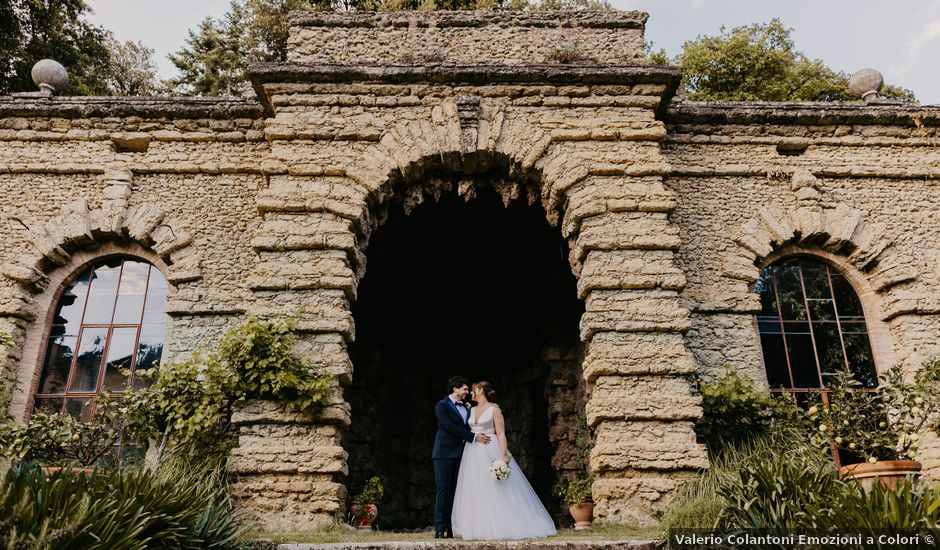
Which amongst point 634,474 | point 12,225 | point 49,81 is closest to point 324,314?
point 634,474

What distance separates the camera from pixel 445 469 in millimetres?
6867

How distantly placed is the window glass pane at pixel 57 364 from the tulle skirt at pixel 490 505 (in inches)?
226

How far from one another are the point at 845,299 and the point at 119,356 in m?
10.1

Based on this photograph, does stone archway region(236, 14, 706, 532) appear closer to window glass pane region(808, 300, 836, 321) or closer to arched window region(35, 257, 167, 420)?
arched window region(35, 257, 167, 420)

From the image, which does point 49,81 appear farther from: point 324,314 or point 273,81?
point 324,314

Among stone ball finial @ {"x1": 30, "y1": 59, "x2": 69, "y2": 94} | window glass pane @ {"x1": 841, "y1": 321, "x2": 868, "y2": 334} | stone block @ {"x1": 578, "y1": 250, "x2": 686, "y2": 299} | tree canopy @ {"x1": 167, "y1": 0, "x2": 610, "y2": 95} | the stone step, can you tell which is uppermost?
tree canopy @ {"x1": 167, "y1": 0, "x2": 610, "y2": 95}

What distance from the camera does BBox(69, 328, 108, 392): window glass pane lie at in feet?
29.1

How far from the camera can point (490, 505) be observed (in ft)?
21.6

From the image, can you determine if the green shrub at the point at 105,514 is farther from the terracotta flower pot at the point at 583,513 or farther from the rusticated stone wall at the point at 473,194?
the terracotta flower pot at the point at 583,513

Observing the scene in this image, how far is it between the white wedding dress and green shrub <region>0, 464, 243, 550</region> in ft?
7.33

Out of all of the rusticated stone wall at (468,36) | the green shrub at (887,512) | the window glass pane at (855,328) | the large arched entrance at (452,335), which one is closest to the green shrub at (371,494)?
the large arched entrance at (452,335)

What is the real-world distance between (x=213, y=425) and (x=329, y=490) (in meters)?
1.61

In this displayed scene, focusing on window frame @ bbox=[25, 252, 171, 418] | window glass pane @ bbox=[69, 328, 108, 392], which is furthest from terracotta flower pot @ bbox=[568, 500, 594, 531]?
window glass pane @ bbox=[69, 328, 108, 392]

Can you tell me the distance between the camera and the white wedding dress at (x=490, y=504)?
650 cm
